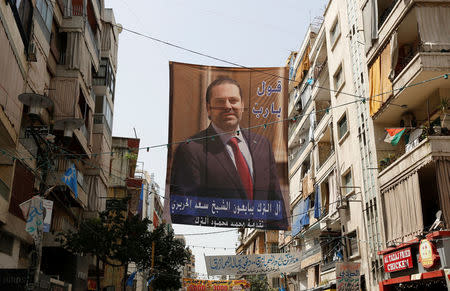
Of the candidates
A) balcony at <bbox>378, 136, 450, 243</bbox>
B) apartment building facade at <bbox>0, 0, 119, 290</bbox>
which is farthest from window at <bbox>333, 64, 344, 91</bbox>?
apartment building facade at <bbox>0, 0, 119, 290</bbox>

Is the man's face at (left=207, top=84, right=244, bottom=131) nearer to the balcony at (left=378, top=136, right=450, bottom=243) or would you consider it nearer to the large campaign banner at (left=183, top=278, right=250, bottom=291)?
the balcony at (left=378, top=136, right=450, bottom=243)

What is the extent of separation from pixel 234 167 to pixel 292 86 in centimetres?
2582

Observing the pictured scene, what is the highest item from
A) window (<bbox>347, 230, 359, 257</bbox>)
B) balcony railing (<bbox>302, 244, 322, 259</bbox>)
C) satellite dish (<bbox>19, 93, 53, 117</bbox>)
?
satellite dish (<bbox>19, 93, 53, 117</bbox>)

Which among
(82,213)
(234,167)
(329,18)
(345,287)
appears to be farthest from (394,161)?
(82,213)

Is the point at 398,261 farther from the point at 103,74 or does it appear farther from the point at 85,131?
the point at 103,74

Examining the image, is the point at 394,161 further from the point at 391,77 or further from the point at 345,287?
the point at 345,287

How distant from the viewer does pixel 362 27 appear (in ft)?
81.8

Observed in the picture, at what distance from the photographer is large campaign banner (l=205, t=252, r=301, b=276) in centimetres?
2488

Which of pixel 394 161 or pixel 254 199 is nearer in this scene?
pixel 254 199

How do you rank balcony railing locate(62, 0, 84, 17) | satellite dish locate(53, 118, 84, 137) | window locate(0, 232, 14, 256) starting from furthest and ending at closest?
1. balcony railing locate(62, 0, 84, 17)
2. window locate(0, 232, 14, 256)
3. satellite dish locate(53, 118, 84, 137)

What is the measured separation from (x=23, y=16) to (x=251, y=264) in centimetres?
1585

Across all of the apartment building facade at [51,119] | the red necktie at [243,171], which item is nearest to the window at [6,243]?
the apartment building facade at [51,119]

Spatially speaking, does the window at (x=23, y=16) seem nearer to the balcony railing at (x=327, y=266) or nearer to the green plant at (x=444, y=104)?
the green plant at (x=444, y=104)

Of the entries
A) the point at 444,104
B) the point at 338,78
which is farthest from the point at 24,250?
the point at 338,78
